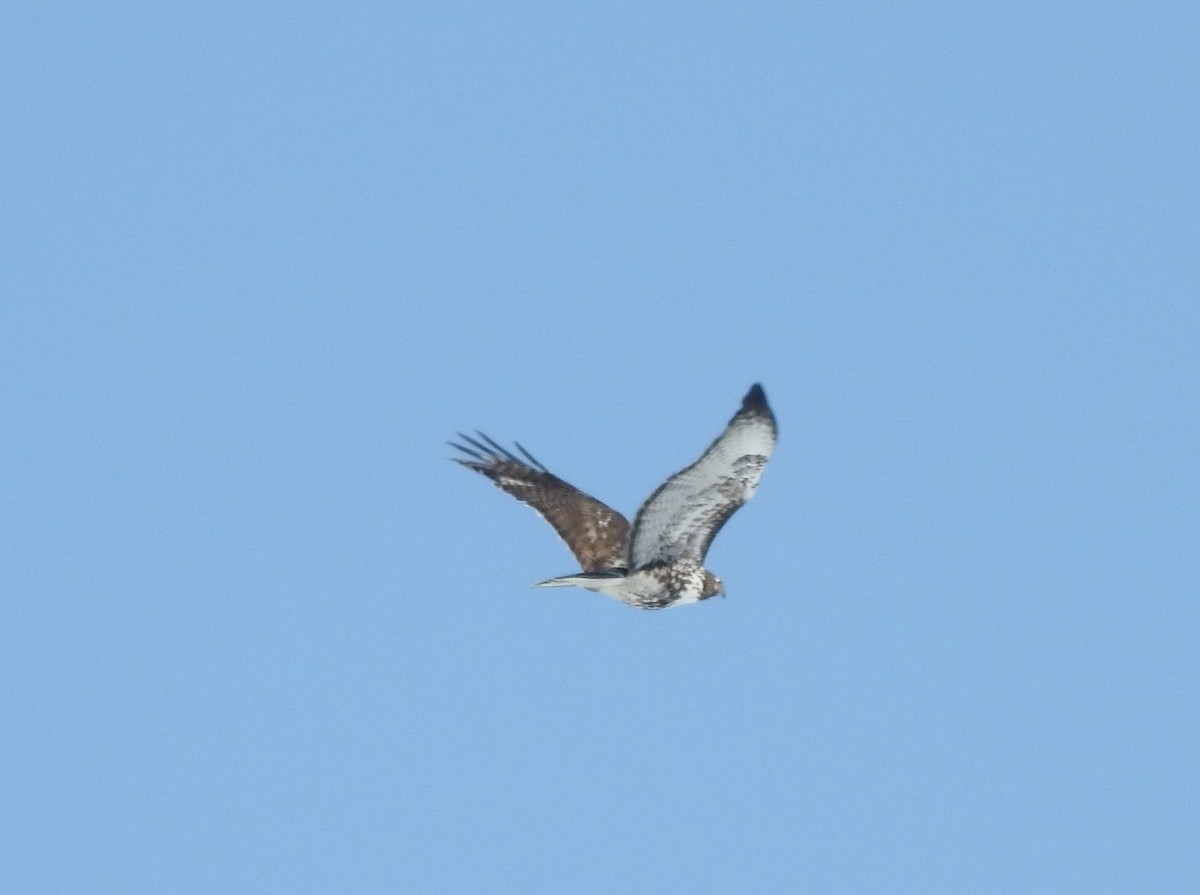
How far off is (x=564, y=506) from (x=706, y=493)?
4.16 metres

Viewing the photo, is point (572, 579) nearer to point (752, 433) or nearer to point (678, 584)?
point (678, 584)

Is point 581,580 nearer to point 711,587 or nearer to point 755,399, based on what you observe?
point 711,587

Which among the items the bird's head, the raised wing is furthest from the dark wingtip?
the bird's head

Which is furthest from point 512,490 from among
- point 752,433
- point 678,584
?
point 752,433

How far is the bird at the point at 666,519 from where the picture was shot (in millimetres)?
19828

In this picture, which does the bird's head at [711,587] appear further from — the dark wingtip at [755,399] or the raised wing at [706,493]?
the dark wingtip at [755,399]

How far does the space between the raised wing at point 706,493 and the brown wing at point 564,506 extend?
163cm

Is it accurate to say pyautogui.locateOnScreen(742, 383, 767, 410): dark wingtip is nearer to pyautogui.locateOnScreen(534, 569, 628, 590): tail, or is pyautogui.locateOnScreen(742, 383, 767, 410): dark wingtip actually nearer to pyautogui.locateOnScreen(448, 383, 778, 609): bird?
pyautogui.locateOnScreen(448, 383, 778, 609): bird

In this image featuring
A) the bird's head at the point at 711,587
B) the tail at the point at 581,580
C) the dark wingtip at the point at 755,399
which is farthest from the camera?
the bird's head at the point at 711,587

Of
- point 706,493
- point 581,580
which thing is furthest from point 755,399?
→ point 581,580

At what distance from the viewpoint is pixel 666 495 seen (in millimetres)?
20297

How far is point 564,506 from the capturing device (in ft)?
79.6

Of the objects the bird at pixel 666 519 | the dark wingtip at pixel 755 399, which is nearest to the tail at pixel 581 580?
the bird at pixel 666 519

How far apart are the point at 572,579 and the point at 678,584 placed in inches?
46.0
